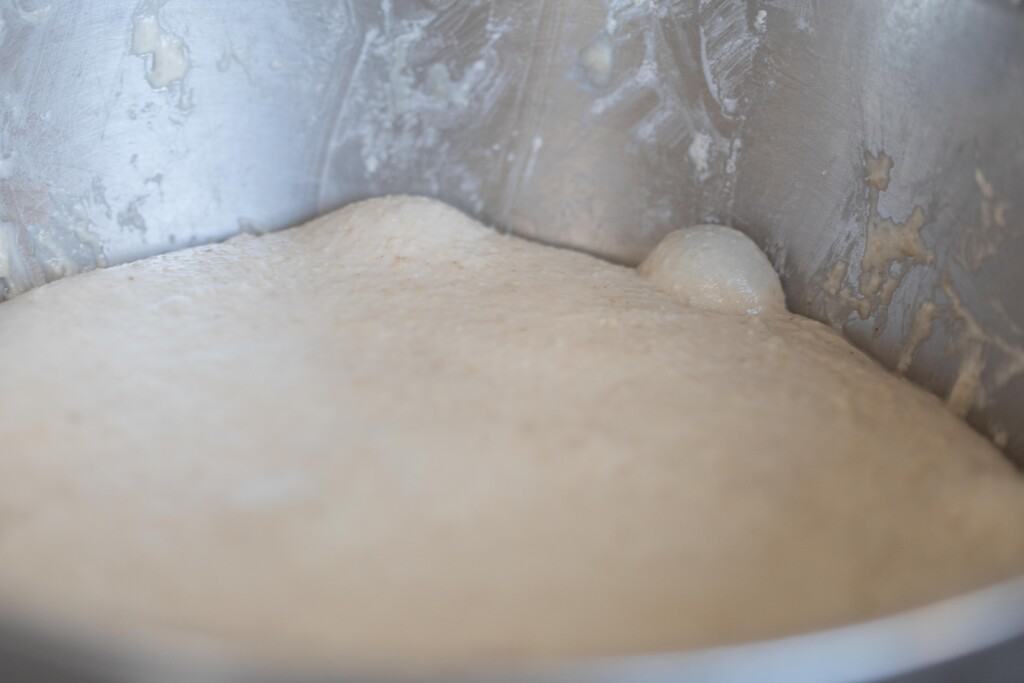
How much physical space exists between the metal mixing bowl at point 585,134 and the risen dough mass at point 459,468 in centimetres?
8

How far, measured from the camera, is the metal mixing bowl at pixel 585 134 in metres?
1.05

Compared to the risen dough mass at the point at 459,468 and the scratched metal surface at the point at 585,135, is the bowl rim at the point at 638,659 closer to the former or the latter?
the risen dough mass at the point at 459,468

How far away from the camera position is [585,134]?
54.6 inches

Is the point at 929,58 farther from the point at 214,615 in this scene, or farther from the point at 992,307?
the point at 214,615

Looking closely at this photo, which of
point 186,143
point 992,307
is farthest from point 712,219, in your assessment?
point 186,143

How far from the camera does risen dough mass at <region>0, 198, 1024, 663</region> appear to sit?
74 cm

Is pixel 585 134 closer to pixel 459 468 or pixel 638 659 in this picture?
pixel 459 468

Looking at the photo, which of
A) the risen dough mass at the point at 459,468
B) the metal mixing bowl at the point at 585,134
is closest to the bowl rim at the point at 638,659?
the risen dough mass at the point at 459,468

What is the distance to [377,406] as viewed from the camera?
978mm

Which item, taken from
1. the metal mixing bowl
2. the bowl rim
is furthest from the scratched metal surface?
the bowl rim

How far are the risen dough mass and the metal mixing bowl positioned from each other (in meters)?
0.08

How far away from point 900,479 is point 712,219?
0.54 metres

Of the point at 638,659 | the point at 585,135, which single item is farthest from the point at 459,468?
the point at 585,135

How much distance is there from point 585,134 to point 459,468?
0.65 metres
